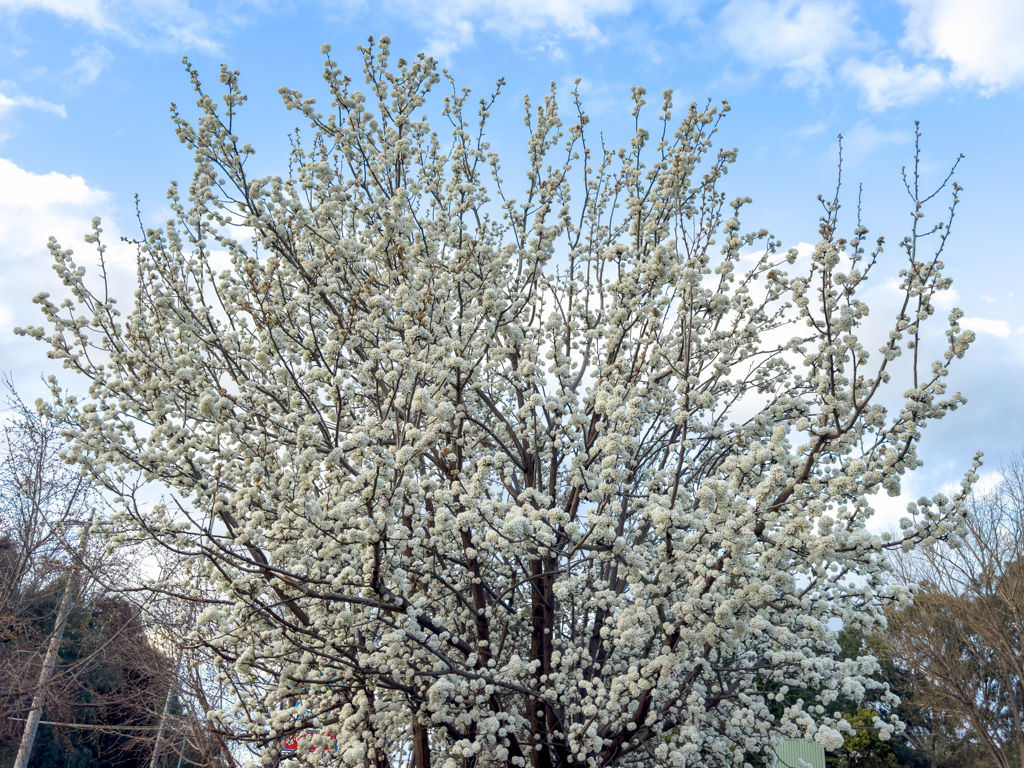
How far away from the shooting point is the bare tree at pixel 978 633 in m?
17.5

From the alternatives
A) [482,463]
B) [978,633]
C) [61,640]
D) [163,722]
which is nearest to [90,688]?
[61,640]

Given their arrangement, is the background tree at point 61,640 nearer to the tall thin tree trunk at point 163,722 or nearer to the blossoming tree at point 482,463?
the tall thin tree trunk at point 163,722

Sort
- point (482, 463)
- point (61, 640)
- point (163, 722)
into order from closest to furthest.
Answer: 1. point (482, 463)
2. point (163, 722)
3. point (61, 640)

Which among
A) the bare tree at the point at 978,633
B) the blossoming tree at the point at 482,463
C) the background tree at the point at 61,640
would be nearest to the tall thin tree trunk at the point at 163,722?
the background tree at the point at 61,640

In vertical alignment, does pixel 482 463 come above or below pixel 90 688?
below

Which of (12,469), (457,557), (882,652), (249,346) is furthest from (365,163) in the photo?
(882,652)

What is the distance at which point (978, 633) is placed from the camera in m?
17.7

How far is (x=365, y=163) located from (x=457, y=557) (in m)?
3.80

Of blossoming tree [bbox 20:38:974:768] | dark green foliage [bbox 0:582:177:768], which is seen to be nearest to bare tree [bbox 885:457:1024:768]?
blossoming tree [bbox 20:38:974:768]

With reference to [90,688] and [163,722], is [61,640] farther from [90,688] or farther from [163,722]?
[163,722]

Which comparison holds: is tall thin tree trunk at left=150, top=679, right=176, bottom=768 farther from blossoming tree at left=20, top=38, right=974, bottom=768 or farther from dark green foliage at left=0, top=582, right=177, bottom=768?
blossoming tree at left=20, top=38, right=974, bottom=768

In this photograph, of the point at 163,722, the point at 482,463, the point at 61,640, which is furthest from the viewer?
the point at 61,640

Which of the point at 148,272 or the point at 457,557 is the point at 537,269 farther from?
the point at 148,272

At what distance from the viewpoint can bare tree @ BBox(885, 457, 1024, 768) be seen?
57.3 ft
